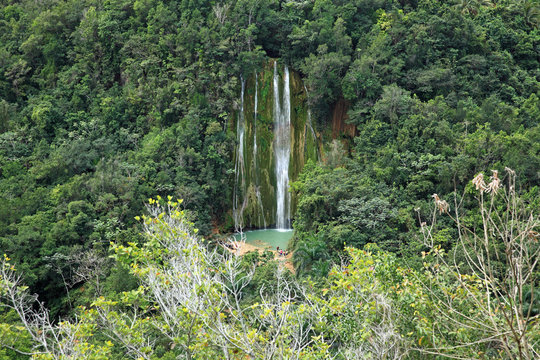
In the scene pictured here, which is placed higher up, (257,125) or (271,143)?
(257,125)

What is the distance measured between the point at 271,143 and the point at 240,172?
1.96 m

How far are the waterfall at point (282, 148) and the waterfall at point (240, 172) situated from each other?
1.48 m

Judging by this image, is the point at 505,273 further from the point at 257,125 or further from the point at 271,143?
the point at 257,125

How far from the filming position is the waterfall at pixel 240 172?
20906 mm

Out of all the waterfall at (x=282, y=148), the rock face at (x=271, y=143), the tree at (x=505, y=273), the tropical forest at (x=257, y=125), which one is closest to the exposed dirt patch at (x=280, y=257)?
the tropical forest at (x=257, y=125)

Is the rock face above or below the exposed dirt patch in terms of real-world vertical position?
above

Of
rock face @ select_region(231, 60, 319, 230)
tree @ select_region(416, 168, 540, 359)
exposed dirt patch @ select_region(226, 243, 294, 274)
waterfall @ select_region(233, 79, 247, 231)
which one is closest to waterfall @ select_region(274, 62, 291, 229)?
rock face @ select_region(231, 60, 319, 230)

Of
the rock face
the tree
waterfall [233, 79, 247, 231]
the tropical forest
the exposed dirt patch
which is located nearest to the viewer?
the tree

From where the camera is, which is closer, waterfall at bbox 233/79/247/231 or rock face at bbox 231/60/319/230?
waterfall at bbox 233/79/247/231

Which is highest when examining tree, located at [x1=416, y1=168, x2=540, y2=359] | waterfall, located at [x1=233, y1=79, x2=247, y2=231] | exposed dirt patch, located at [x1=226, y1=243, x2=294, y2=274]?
tree, located at [x1=416, y1=168, x2=540, y2=359]

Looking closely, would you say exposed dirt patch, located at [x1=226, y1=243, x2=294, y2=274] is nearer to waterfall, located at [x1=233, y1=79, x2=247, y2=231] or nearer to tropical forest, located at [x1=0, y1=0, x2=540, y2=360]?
tropical forest, located at [x1=0, y1=0, x2=540, y2=360]

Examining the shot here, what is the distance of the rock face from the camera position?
69.8 ft

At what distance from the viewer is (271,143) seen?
22.0 m

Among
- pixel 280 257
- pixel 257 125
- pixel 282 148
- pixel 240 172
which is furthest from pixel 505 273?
pixel 257 125
